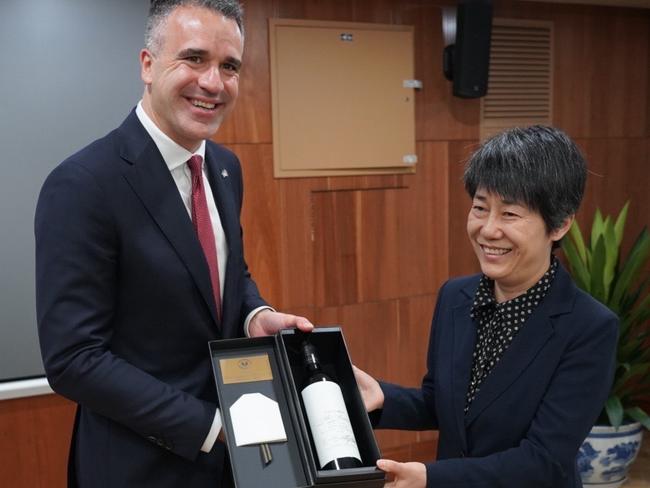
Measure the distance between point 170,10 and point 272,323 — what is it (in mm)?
704

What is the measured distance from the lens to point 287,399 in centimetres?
138

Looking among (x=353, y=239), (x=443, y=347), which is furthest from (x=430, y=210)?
(x=443, y=347)

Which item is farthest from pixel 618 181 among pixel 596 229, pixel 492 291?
pixel 492 291

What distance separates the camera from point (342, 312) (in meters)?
3.58

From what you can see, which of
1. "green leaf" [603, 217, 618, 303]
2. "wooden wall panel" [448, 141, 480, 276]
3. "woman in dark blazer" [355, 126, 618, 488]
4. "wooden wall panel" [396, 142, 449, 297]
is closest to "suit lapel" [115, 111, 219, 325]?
"woman in dark blazer" [355, 126, 618, 488]

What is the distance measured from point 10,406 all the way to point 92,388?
1.93m

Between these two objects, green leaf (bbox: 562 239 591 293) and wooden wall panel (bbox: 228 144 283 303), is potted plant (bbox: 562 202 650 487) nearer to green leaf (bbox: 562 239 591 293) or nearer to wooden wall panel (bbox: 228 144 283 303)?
green leaf (bbox: 562 239 591 293)

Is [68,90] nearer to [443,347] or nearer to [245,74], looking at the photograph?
[245,74]

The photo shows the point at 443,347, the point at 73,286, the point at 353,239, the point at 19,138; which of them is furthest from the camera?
the point at 353,239

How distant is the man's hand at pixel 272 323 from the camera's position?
4.78 ft

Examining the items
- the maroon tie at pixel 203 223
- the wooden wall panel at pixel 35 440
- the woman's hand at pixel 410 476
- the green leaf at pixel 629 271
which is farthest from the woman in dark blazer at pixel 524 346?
the green leaf at pixel 629 271

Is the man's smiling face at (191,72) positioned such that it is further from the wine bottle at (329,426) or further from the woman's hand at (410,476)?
the woman's hand at (410,476)

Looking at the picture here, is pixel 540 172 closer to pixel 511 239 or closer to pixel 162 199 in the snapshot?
pixel 511 239

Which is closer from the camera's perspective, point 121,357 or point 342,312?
point 121,357
